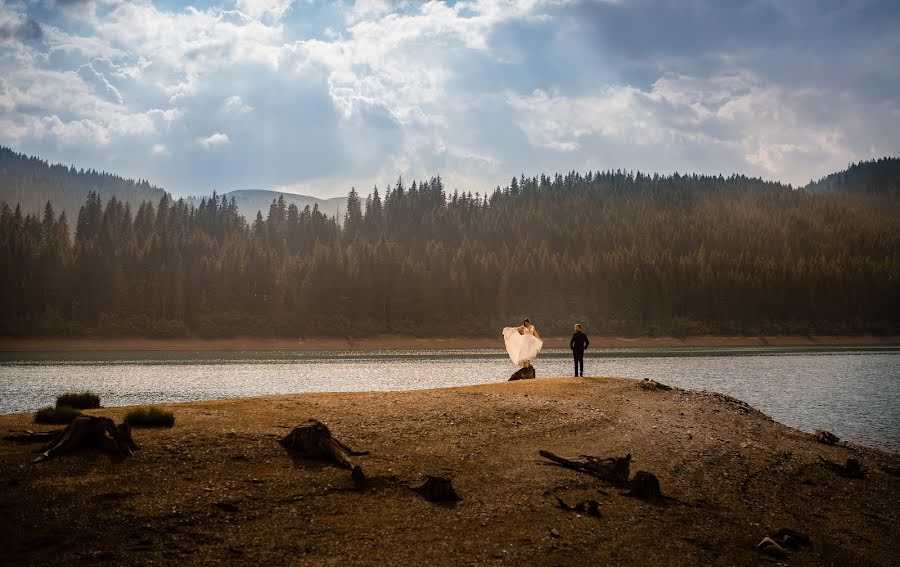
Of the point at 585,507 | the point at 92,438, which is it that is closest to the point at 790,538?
the point at 585,507

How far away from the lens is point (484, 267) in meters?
158

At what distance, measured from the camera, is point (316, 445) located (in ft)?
43.5

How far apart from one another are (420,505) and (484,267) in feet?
480

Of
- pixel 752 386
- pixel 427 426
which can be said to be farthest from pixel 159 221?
pixel 427 426

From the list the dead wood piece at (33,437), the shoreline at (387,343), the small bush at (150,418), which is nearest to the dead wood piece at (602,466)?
the small bush at (150,418)

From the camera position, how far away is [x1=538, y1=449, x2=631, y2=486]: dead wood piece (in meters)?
14.6

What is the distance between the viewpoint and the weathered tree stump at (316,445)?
43.3 feet

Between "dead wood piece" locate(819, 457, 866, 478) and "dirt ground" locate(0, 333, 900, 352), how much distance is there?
4676 inches

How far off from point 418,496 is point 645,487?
195 inches

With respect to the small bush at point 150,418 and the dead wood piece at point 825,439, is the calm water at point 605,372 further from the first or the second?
the small bush at point 150,418

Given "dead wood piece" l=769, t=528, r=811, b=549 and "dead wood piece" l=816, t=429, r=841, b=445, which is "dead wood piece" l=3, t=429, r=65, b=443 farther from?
"dead wood piece" l=816, t=429, r=841, b=445

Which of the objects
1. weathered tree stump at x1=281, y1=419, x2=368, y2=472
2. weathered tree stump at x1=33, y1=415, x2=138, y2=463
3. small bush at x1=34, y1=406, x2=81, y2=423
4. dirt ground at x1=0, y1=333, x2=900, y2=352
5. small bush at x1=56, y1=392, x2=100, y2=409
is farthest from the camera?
dirt ground at x1=0, y1=333, x2=900, y2=352

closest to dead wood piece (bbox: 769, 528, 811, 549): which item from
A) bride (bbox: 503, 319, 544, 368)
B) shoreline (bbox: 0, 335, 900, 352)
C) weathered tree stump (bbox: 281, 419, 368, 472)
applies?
weathered tree stump (bbox: 281, 419, 368, 472)

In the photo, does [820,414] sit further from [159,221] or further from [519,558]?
[159,221]
